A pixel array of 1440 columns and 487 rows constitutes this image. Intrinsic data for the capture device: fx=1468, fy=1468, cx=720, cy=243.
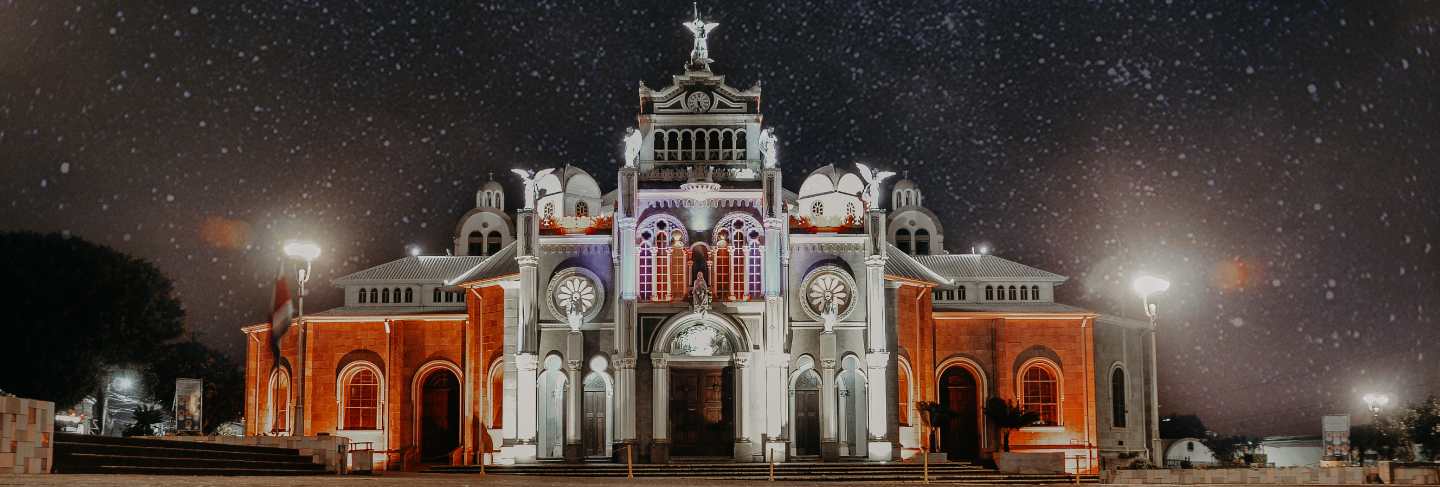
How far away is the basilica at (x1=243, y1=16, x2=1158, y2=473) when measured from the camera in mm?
44750

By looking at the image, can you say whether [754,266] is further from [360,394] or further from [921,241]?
[921,241]

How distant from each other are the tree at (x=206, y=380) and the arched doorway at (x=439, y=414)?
1560 centimetres

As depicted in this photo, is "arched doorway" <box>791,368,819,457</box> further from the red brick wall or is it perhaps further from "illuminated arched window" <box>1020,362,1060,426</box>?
"illuminated arched window" <box>1020,362,1060,426</box>

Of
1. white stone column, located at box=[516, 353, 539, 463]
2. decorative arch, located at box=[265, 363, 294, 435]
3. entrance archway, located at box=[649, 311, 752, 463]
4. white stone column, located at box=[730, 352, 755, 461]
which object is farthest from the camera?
decorative arch, located at box=[265, 363, 294, 435]

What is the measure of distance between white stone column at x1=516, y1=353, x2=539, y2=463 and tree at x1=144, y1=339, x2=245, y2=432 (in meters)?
24.8

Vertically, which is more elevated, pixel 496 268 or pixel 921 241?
pixel 921 241

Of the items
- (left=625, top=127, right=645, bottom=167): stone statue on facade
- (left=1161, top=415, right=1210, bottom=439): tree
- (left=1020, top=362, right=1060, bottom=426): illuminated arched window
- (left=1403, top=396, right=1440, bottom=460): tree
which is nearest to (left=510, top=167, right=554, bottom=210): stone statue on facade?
(left=625, top=127, right=645, bottom=167): stone statue on facade

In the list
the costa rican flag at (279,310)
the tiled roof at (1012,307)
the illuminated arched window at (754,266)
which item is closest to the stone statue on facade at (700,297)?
the illuminated arched window at (754,266)

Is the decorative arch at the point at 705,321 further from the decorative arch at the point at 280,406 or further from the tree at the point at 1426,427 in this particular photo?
the tree at the point at 1426,427

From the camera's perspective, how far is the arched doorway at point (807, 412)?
46.2 metres

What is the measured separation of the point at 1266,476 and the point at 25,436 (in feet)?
98.0

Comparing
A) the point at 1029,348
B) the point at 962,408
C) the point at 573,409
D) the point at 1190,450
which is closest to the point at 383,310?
the point at 573,409

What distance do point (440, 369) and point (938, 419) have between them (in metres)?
18.6

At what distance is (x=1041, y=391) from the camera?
54719mm
